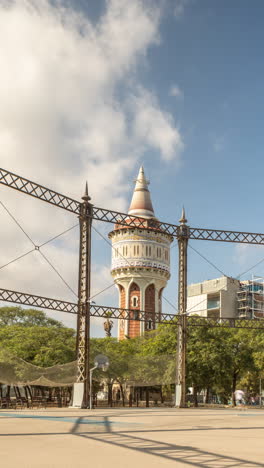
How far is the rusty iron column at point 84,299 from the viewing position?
2916 centimetres

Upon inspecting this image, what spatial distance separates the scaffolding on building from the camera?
107688mm

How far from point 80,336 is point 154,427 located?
12.9 meters

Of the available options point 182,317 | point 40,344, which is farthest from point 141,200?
point 182,317

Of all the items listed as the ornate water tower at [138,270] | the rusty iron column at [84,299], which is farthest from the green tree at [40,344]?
the ornate water tower at [138,270]

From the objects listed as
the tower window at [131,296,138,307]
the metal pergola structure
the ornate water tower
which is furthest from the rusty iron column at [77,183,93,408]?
the tower window at [131,296,138,307]

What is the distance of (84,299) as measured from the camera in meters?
29.5

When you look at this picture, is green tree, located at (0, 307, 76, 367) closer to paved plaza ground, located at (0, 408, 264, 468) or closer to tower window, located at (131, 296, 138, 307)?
paved plaza ground, located at (0, 408, 264, 468)

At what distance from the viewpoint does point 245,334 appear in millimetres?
54344

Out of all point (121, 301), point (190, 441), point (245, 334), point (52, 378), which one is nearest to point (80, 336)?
point (52, 378)

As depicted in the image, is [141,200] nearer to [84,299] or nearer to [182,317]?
[182,317]

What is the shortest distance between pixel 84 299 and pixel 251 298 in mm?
84082

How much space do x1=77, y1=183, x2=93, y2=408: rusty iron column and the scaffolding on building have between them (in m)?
81.0

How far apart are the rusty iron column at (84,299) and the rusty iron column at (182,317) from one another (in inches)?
277

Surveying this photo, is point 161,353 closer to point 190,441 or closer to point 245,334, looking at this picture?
point 245,334
